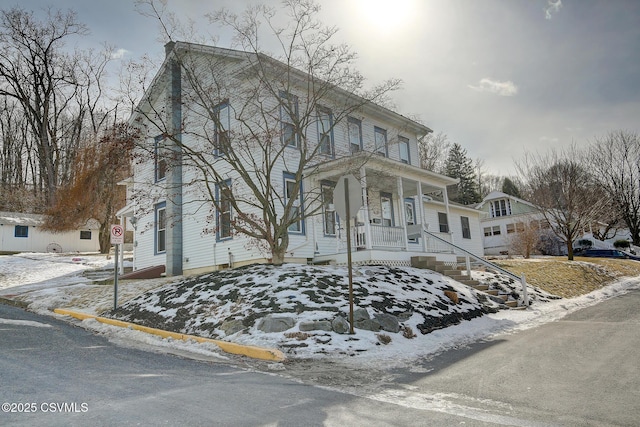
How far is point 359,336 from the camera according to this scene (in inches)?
292

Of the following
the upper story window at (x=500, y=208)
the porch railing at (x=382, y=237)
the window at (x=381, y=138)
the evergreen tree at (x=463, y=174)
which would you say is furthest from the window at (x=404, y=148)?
the evergreen tree at (x=463, y=174)

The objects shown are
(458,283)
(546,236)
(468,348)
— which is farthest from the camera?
(546,236)

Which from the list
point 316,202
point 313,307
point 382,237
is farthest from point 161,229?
point 313,307

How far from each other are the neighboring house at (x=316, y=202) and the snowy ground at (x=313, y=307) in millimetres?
2042

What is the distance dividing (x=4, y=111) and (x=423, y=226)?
4425 cm

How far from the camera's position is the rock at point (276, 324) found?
757 centimetres

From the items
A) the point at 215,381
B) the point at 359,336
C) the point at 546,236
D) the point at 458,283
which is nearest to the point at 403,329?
the point at 359,336

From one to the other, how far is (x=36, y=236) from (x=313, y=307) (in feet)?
110

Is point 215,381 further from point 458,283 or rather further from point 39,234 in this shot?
point 39,234

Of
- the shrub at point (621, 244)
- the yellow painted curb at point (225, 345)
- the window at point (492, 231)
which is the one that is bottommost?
the yellow painted curb at point (225, 345)

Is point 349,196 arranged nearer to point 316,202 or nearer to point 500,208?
point 316,202

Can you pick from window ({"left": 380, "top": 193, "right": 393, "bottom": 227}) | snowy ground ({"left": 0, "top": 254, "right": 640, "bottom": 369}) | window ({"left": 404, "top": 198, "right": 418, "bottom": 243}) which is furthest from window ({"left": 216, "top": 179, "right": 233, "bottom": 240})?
window ({"left": 404, "top": 198, "right": 418, "bottom": 243})

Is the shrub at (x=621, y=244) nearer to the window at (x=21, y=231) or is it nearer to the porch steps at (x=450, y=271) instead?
the porch steps at (x=450, y=271)

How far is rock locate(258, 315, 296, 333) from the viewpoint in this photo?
24.8 feet
